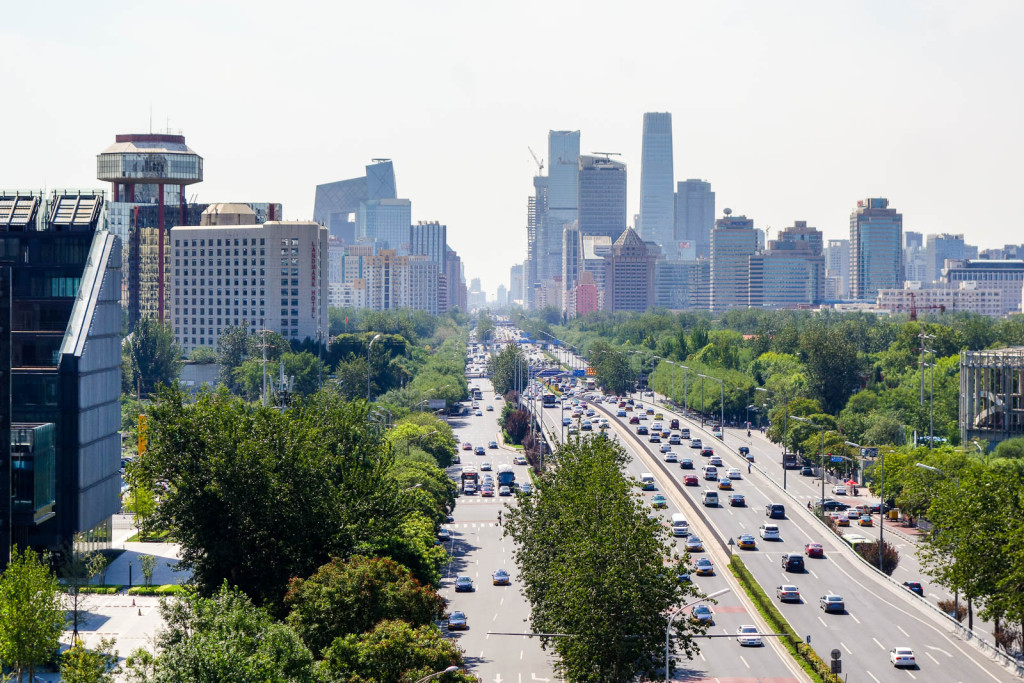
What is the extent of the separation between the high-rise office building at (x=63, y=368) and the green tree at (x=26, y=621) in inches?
747

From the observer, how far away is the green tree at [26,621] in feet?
182

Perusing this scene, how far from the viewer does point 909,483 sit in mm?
97438

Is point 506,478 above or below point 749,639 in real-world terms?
above

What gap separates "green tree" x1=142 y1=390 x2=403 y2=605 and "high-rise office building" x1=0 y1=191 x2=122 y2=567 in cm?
1844

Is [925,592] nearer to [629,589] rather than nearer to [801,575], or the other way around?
[801,575]

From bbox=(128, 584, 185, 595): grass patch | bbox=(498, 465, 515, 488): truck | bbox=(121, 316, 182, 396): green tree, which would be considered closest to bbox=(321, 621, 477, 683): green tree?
bbox=(128, 584, 185, 595): grass patch

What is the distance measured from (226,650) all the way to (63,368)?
4621 centimetres

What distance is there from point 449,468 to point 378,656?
87.1 metres

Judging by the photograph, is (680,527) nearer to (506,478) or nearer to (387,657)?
(506,478)

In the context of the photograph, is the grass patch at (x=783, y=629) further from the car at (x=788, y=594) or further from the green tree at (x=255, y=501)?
the green tree at (x=255, y=501)

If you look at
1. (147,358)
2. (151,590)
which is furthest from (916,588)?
(147,358)

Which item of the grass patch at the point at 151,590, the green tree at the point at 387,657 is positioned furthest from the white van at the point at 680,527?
the green tree at the point at 387,657

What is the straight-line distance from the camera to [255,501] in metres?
59.0

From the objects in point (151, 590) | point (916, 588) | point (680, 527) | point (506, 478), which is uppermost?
point (506, 478)
